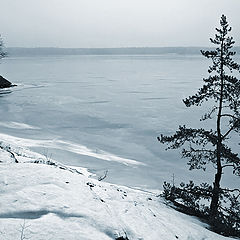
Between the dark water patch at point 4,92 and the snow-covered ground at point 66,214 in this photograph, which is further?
the dark water patch at point 4,92

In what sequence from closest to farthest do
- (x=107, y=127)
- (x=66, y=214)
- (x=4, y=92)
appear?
(x=66, y=214) < (x=107, y=127) < (x=4, y=92)

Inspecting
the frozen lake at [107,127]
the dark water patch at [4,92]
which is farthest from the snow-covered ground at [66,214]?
the dark water patch at [4,92]

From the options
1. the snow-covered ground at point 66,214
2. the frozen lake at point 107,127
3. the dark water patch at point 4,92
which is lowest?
the frozen lake at point 107,127

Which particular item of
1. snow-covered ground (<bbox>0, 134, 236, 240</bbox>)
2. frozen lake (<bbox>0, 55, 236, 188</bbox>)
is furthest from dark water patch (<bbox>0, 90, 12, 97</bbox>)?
snow-covered ground (<bbox>0, 134, 236, 240</bbox>)

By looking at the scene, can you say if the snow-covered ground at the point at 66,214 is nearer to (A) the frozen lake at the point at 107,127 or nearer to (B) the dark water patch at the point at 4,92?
(A) the frozen lake at the point at 107,127

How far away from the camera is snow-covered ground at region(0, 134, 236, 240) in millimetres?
5422

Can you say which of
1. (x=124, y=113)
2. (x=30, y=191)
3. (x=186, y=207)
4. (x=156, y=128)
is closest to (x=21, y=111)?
(x=124, y=113)

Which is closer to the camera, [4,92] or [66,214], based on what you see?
[66,214]

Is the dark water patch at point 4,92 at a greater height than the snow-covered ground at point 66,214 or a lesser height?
lesser

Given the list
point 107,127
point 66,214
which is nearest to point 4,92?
point 107,127

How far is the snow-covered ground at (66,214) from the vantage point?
5422 mm

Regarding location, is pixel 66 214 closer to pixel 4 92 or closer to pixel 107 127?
pixel 107 127

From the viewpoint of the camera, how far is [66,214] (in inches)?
239

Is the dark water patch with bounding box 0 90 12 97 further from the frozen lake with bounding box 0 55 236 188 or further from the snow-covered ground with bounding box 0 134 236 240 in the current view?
the snow-covered ground with bounding box 0 134 236 240
